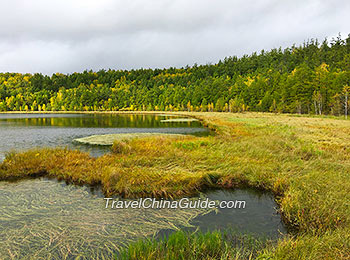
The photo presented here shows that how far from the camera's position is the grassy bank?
6074mm

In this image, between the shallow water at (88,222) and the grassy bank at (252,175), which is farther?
the shallow water at (88,222)

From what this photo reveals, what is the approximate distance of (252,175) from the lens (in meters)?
11.7

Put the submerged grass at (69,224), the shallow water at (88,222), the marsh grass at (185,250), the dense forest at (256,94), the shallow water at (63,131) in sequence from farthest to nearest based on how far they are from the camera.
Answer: the dense forest at (256,94) → the shallow water at (63,131) → the shallow water at (88,222) → the submerged grass at (69,224) → the marsh grass at (185,250)

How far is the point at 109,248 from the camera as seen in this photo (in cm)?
618

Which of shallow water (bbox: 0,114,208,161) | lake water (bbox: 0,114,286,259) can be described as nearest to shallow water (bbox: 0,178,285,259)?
lake water (bbox: 0,114,286,259)

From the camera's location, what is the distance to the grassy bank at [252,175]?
6.07 meters

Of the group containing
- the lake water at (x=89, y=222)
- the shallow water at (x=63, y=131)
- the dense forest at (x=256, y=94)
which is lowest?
the shallow water at (x=63, y=131)

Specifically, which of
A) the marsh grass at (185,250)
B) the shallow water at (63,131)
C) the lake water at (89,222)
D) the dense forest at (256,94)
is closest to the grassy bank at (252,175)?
the marsh grass at (185,250)

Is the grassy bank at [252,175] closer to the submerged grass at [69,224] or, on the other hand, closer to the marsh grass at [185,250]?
the marsh grass at [185,250]

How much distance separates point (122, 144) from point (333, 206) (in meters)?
14.5

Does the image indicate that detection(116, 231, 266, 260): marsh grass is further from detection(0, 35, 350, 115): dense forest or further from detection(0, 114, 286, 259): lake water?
detection(0, 35, 350, 115): dense forest

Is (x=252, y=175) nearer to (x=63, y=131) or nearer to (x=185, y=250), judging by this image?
(x=185, y=250)

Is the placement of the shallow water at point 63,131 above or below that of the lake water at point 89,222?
below

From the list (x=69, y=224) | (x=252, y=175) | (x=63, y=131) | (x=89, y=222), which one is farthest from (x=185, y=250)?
(x=63, y=131)
